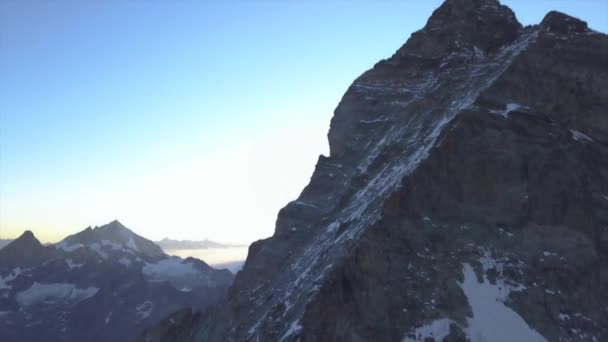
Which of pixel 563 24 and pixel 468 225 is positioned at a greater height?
pixel 563 24

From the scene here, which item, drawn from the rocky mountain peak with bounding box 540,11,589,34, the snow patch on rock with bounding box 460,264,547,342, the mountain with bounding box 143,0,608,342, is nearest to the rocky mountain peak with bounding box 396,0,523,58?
the mountain with bounding box 143,0,608,342

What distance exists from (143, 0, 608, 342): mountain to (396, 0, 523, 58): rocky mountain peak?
431 cm

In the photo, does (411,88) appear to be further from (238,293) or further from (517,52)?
(238,293)

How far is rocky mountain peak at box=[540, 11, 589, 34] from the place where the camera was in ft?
237

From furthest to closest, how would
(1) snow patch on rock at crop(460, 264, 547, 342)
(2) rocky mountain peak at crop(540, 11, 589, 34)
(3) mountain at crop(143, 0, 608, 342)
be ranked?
1. (2) rocky mountain peak at crop(540, 11, 589, 34)
2. (3) mountain at crop(143, 0, 608, 342)
3. (1) snow patch on rock at crop(460, 264, 547, 342)

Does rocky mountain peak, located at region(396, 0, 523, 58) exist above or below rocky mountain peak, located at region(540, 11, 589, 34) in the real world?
above

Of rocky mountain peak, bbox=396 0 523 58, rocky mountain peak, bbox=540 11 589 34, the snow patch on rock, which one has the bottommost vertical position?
the snow patch on rock

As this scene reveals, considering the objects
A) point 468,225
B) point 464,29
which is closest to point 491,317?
point 468,225

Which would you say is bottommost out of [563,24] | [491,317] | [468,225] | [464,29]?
[491,317]

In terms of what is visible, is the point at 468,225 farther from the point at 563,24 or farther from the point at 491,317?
the point at 563,24

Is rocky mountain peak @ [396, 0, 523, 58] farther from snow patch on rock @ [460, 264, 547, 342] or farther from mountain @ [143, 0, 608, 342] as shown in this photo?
snow patch on rock @ [460, 264, 547, 342]

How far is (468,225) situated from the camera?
5862cm

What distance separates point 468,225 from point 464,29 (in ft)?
139

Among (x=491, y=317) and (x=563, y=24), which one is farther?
(x=563, y=24)
